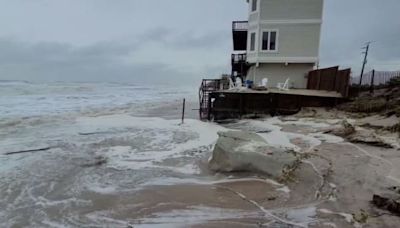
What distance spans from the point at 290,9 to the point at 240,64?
6351mm

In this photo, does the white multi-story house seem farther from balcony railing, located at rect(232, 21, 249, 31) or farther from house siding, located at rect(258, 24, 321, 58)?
balcony railing, located at rect(232, 21, 249, 31)

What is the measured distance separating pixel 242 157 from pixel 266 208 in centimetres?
255

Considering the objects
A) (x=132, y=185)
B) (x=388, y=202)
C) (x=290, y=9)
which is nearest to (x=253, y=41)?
(x=290, y=9)

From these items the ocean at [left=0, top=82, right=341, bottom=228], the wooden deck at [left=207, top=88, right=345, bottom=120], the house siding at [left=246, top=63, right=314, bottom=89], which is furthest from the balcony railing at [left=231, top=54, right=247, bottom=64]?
the ocean at [left=0, top=82, right=341, bottom=228]

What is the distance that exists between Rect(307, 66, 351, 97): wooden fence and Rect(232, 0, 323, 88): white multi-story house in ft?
4.69

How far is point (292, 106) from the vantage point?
69.5ft

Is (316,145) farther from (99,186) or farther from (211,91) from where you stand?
(211,91)

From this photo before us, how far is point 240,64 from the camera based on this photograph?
31.1 metres

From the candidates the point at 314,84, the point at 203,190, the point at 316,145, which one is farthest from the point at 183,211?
the point at 314,84

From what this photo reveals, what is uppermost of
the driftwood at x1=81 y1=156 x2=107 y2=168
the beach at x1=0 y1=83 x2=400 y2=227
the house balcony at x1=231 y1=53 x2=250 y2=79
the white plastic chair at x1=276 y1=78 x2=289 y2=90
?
the house balcony at x1=231 y1=53 x2=250 y2=79

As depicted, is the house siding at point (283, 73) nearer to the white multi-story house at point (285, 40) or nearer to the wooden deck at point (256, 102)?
the white multi-story house at point (285, 40)

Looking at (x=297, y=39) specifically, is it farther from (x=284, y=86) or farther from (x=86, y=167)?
(x=86, y=167)

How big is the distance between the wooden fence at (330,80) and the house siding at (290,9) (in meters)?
4.38

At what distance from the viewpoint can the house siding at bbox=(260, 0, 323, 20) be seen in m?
26.7
